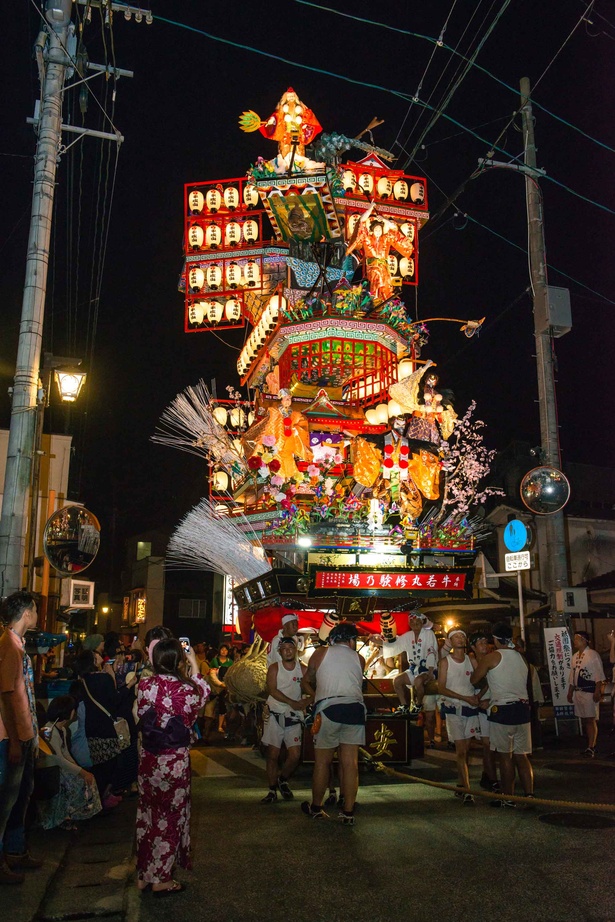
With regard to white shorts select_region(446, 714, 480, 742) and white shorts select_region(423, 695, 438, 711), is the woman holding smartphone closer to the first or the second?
white shorts select_region(446, 714, 480, 742)

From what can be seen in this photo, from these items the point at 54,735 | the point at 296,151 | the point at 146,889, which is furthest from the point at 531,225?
the point at 146,889

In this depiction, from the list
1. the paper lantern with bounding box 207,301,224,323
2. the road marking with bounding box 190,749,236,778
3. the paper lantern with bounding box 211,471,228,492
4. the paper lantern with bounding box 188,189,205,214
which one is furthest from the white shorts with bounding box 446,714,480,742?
the paper lantern with bounding box 188,189,205,214

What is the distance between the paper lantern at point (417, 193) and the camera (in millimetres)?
17094

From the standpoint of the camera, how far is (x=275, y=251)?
17.0 metres

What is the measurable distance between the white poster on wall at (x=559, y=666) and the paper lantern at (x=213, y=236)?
1096 cm

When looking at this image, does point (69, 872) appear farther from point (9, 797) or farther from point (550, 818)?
point (550, 818)

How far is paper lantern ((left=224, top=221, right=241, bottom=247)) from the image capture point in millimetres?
17141

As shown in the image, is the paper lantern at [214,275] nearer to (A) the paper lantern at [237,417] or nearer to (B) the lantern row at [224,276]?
(B) the lantern row at [224,276]

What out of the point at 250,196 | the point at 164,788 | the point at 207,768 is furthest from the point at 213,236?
the point at 164,788

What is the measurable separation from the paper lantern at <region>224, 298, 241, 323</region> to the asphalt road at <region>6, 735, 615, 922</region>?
12.0 metres

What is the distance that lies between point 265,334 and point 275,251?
2.15 metres

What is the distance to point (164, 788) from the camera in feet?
16.6

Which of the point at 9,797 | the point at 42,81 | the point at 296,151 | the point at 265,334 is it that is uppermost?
the point at 296,151

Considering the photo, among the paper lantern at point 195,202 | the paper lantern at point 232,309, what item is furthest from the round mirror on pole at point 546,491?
the paper lantern at point 195,202
